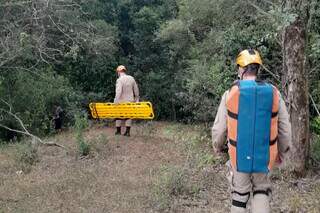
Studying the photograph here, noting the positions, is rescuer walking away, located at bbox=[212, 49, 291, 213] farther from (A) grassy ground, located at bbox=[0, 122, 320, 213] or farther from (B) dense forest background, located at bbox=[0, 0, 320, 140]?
(A) grassy ground, located at bbox=[0, 122, 320, 213]

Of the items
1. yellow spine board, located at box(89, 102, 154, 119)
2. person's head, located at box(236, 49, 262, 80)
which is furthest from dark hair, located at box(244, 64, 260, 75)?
yellow spine board, located at box(89, 102, 154, 119)

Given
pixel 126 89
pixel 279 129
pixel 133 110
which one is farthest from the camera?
pixel 126 89

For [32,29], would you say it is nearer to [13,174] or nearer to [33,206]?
[13,174]

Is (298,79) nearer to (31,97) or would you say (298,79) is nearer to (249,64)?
(249,64)

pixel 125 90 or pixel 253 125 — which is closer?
pixel 253 125

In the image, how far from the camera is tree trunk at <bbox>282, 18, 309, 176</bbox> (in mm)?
7586

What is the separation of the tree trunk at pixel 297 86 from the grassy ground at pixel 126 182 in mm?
403

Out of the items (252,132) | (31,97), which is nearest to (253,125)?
(252,132)

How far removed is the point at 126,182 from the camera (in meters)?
8.13

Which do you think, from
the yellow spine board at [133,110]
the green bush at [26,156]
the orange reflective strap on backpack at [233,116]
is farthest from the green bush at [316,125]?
the orange reflective strap on backpack at [233,116]

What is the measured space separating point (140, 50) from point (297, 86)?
16459mm

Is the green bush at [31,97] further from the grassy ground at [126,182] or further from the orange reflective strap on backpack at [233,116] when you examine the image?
the orange reflective strap on backpack at [233,116]

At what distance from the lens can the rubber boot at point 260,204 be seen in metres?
4.89

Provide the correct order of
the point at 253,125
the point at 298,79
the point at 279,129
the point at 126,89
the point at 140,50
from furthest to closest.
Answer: the point at 140,50, the point at 126,89, the point at 298,79, the point at 279,129, the point at 253,125
